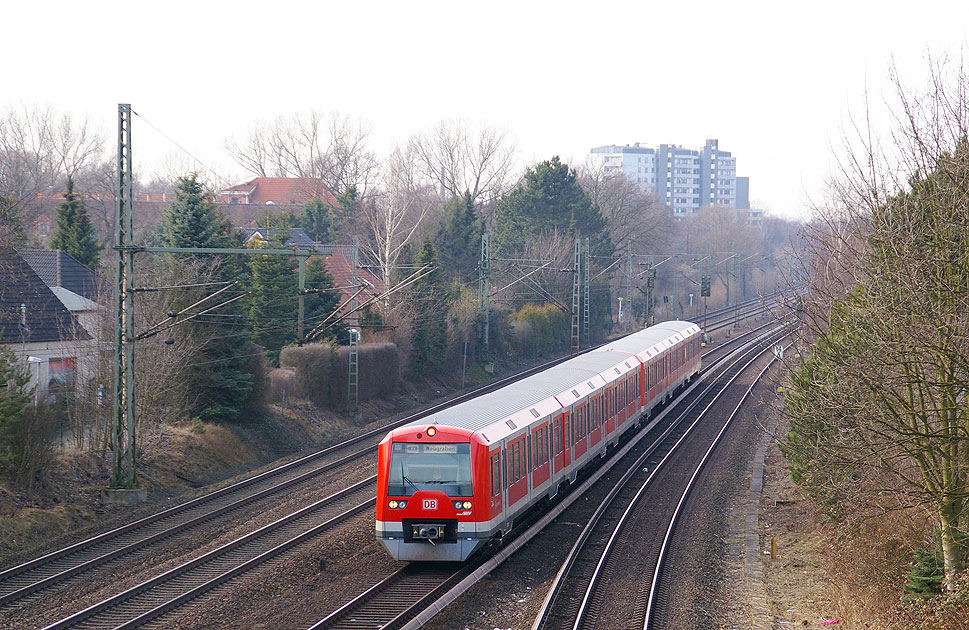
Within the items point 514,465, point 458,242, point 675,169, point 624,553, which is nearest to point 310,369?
point 514,465

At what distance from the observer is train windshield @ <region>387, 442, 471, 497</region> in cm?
1469

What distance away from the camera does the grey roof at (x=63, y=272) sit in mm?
39531

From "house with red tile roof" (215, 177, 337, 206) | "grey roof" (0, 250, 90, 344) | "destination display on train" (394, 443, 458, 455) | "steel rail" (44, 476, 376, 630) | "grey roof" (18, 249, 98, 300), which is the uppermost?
"house with red tile roof" (215, 177, 337, 206)

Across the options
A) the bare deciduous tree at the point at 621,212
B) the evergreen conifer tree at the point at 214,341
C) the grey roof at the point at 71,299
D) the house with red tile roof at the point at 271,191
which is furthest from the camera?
the house with red tile roof at the point at 271,191

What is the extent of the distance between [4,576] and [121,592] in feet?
7.77

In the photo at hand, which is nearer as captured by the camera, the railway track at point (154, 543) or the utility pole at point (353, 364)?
the railway track at point (154, 543)

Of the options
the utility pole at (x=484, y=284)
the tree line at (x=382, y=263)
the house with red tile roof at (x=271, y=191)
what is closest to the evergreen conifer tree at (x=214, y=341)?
the tree line at (x=382, y=263)

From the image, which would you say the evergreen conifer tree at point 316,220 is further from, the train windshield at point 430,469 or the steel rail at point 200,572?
the train windshield at point 430,469

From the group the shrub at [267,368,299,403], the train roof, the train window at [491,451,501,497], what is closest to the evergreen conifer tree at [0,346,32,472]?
the train roof

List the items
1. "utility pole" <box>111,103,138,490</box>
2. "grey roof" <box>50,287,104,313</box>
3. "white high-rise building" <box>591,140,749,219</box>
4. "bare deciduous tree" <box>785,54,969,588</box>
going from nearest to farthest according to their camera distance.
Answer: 1. "bare deciduous tree" <box>785,54,969,588</box>
2. "utility pole" <box>111,103,138,490</box>
3. "grey roof" <box>50,287,104,313</box>
4. "white high-rise building" <box>591,140,749,219</box>

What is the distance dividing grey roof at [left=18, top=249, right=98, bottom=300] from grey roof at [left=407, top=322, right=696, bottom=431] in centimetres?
2305

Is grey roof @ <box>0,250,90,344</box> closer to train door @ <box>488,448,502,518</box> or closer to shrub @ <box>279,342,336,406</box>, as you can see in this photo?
shrub @ <box>279,342,336,406</box>

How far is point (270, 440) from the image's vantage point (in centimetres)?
2958

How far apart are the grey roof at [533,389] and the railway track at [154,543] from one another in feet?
13.1
